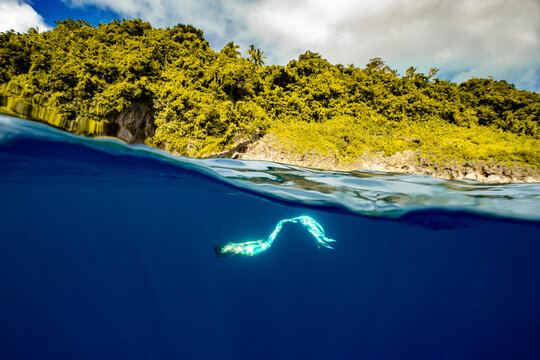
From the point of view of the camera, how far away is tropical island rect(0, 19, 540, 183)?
11.2 meters

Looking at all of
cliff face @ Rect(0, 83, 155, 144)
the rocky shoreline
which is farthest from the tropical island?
cliff face @ Rect(0, 83, 155, 144)

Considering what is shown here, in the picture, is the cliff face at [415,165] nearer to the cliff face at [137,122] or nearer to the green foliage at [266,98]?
the green foliage at [266,98]

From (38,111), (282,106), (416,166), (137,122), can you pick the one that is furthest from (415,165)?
(137,122)

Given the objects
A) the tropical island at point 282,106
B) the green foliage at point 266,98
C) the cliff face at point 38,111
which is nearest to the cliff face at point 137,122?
the tropical island at point 282,106

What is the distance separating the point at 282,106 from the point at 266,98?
1584mm

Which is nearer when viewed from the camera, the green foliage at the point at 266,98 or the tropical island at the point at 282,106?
the tropical island at the point at 282,106

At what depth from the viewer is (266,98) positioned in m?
17.5

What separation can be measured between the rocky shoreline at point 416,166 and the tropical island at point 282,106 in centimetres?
6

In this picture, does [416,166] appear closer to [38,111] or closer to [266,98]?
[266,98]

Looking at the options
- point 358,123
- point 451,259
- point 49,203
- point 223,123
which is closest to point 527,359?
point 451,259

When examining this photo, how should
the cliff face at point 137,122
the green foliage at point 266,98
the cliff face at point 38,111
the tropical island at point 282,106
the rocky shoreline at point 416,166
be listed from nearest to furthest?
the cliff face at point 38,111 < the rocky shoreline at point 416,166 < the tropical island at point 282,106 < the green foliage at point 266,98 < the cliff face at point 137,122

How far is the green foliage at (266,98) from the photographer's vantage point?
42.1 ft

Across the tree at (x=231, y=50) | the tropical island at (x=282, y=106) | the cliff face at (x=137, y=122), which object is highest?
the tree at (x=231, y=50)

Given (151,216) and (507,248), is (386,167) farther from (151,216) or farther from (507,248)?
(151,216)
